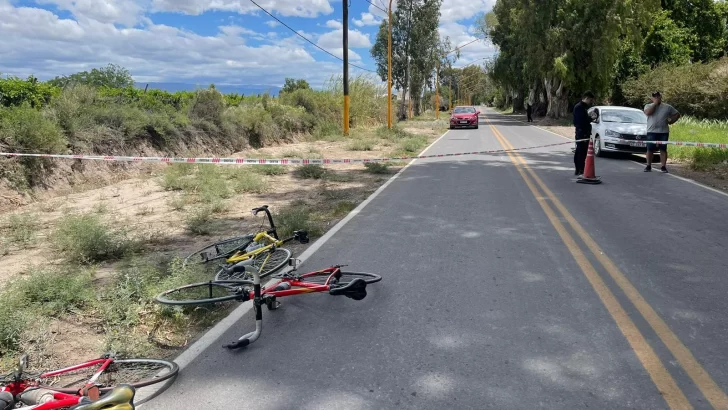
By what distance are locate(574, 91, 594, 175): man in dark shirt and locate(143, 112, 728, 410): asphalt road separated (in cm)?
457

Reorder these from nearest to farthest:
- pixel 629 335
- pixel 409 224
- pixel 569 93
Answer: pixel 629 335, pixel 409 224, pixel 569 93

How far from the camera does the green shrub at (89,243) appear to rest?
670 cm

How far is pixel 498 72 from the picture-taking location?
5944cm

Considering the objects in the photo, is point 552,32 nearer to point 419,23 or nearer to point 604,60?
point 604,60

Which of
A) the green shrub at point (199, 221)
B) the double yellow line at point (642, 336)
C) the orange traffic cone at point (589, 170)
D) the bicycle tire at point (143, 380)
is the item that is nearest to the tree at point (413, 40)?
the orange traffic cone at point (589, 170)

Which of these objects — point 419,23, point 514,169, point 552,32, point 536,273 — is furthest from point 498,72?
point 536,273

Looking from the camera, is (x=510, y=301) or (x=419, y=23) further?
(x=419, y=23)

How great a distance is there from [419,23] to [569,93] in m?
15.6

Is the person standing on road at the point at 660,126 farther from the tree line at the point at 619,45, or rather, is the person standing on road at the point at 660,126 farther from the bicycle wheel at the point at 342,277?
the tree line at the point at 619,45

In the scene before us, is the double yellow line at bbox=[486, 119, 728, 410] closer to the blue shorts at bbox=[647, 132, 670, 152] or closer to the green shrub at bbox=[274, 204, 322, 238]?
the green shrub at bbox=[274, 204, 322, 238]

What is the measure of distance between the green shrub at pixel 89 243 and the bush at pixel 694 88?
29563mm

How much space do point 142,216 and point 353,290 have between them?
5995 mm

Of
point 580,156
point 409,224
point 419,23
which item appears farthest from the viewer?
point 419,23

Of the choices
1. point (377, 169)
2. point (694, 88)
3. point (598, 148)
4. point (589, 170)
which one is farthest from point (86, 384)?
point (694, 88)
